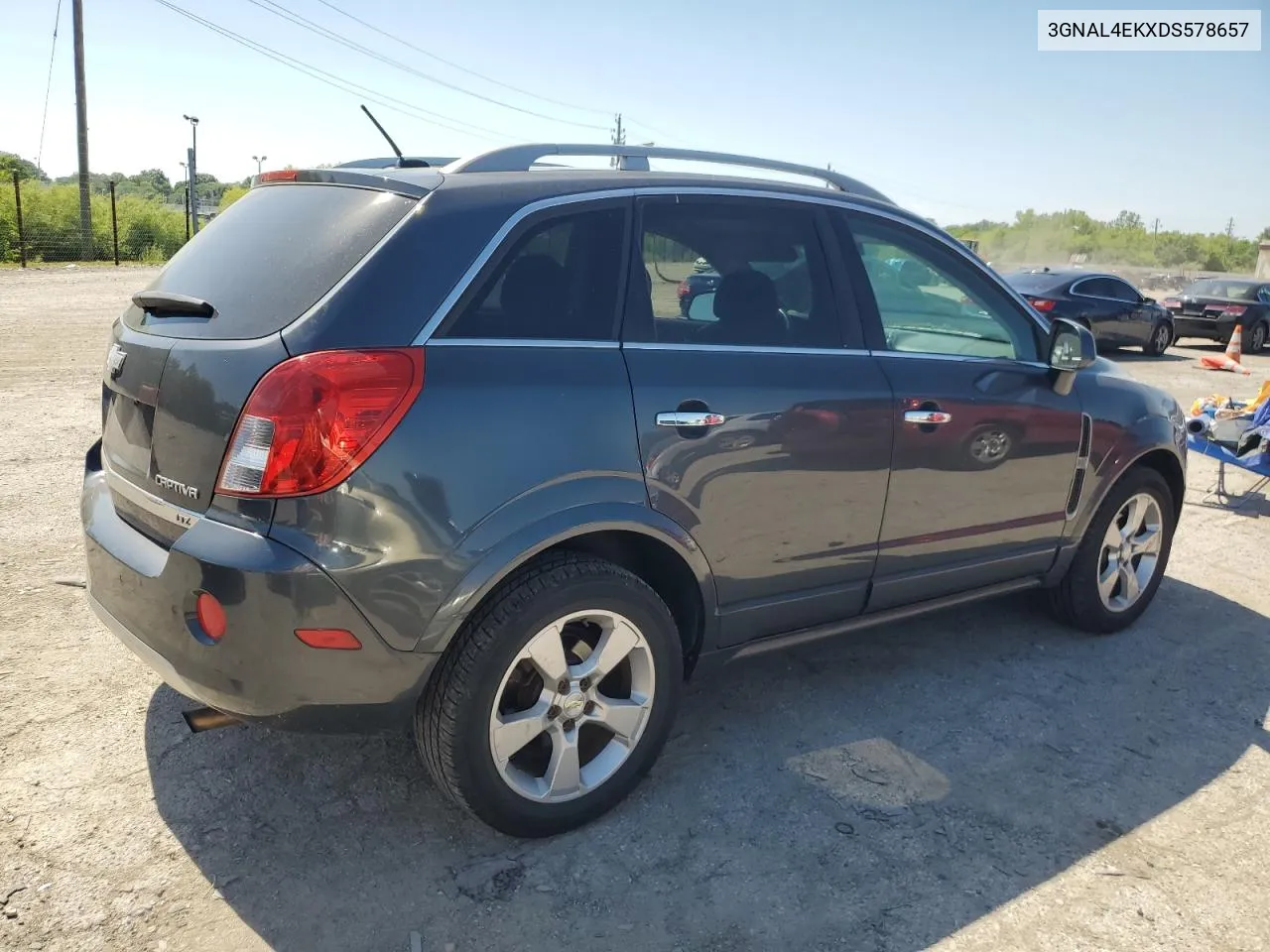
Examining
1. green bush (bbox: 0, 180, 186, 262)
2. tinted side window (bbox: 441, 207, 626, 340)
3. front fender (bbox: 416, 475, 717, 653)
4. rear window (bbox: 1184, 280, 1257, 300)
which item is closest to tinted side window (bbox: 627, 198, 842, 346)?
tinted side window (bbox: 441, 207, 626, 340)

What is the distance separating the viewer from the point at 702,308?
3.16 meters

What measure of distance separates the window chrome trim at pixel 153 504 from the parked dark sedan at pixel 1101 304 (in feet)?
46.4

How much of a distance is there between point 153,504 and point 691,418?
154 centimetres

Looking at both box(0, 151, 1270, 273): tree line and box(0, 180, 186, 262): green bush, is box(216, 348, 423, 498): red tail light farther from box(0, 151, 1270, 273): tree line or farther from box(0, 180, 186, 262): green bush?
box(0, 180, 186, 262): green bush

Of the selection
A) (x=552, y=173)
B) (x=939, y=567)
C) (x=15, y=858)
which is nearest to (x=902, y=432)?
(x=939, y=567)

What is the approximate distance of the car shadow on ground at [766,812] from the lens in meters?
2.56

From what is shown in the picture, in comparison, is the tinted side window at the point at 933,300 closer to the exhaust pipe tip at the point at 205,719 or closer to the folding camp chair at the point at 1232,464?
the exhaust pipe tip at the point at 205,719

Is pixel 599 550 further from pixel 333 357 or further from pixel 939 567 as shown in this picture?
pixel 939 567

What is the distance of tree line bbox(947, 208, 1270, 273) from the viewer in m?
54.2

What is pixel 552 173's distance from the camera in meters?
2.93

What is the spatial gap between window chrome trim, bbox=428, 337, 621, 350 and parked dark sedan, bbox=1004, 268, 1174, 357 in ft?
44.0

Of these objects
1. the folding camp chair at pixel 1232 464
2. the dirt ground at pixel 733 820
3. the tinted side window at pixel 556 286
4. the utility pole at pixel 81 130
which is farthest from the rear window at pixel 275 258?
the utility pole at pixel 81 130

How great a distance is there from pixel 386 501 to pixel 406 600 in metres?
0.26

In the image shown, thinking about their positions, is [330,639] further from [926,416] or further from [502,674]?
[926,416]
